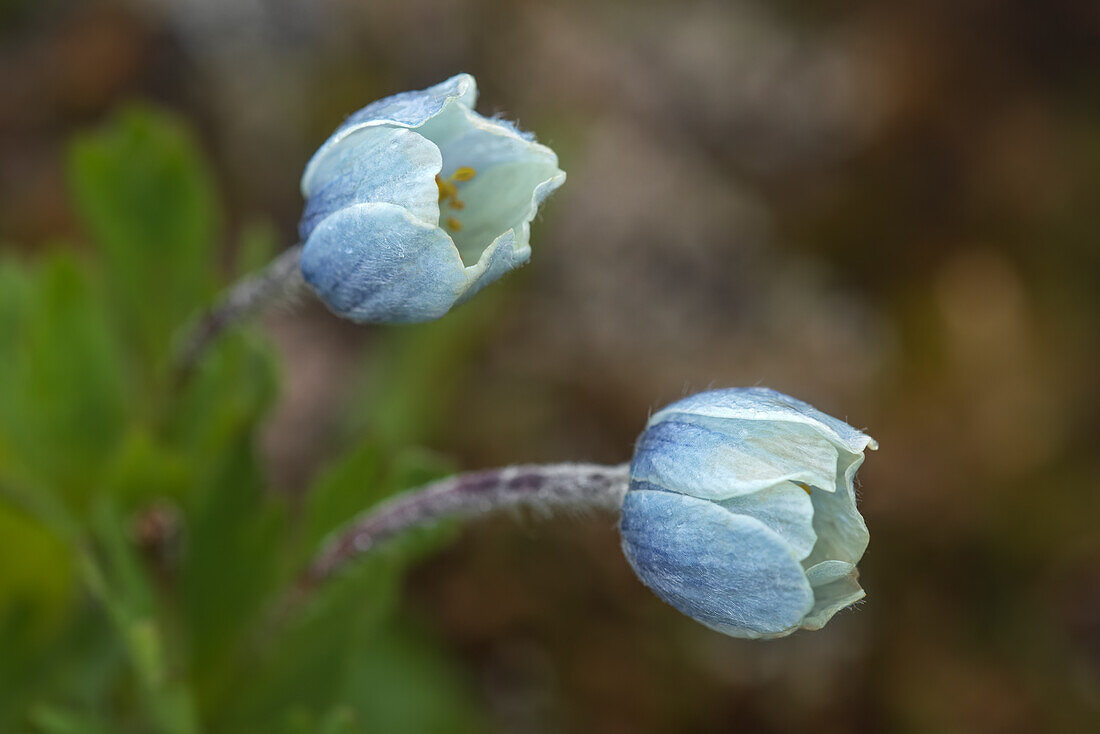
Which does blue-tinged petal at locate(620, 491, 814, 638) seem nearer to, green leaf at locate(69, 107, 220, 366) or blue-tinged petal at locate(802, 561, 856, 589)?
blue-tinged petal at locate(802, 561, 856, 589)

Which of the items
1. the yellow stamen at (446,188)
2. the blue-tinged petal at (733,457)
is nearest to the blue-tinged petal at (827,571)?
the blue-tinged petal at (733,457)

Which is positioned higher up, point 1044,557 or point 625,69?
point 625,69

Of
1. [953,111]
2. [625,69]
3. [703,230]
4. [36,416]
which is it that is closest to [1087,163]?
[953,111]

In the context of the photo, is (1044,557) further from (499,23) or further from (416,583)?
(499,23)

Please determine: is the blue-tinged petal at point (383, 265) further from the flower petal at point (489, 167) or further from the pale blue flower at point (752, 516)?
the pale blue flower at point (752, 516)

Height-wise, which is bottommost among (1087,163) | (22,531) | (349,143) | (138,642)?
(22,531)

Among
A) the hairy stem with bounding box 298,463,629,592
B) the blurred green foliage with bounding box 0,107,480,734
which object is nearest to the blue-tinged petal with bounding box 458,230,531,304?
the hairy stem with bounding box 298,463,629,592
